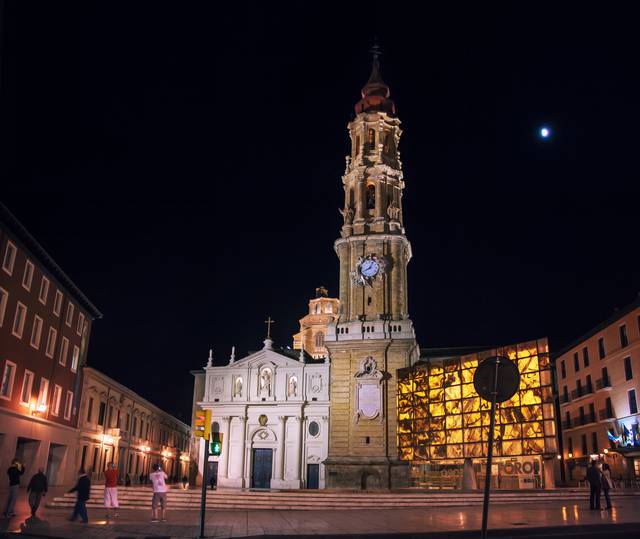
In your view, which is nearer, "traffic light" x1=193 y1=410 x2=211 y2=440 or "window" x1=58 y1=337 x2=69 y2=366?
"traffic light" x1=193 y1=410 x2=211 y2=440

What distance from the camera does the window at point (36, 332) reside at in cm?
3366

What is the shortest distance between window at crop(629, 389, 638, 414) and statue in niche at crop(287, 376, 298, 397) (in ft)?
83.0

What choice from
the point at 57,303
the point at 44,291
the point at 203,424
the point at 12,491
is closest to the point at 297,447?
the point at 57,303

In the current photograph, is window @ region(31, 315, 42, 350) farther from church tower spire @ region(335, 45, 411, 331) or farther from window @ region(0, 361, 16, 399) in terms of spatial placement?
church tower spire @ region(335, 45, 411, 331)

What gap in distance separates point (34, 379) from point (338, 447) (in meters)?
20.6

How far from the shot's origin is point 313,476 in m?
48.7

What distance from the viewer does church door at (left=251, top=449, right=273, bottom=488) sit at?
4959 cm

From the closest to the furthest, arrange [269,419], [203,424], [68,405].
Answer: [203,424] → [68,405] → [269,419]

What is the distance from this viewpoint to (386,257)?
47.2m

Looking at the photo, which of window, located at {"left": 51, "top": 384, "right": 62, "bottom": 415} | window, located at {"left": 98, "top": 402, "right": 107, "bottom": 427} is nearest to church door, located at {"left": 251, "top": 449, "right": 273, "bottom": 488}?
window, located at {"left": 98, "top": 402, "right": 107, "bottom": 427}

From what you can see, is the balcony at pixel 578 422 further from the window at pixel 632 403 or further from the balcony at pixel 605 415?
the window at pixel 632 403

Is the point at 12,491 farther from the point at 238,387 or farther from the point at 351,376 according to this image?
the point at 238,387

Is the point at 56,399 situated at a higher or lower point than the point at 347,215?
lower

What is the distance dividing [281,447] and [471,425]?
18244 mm
